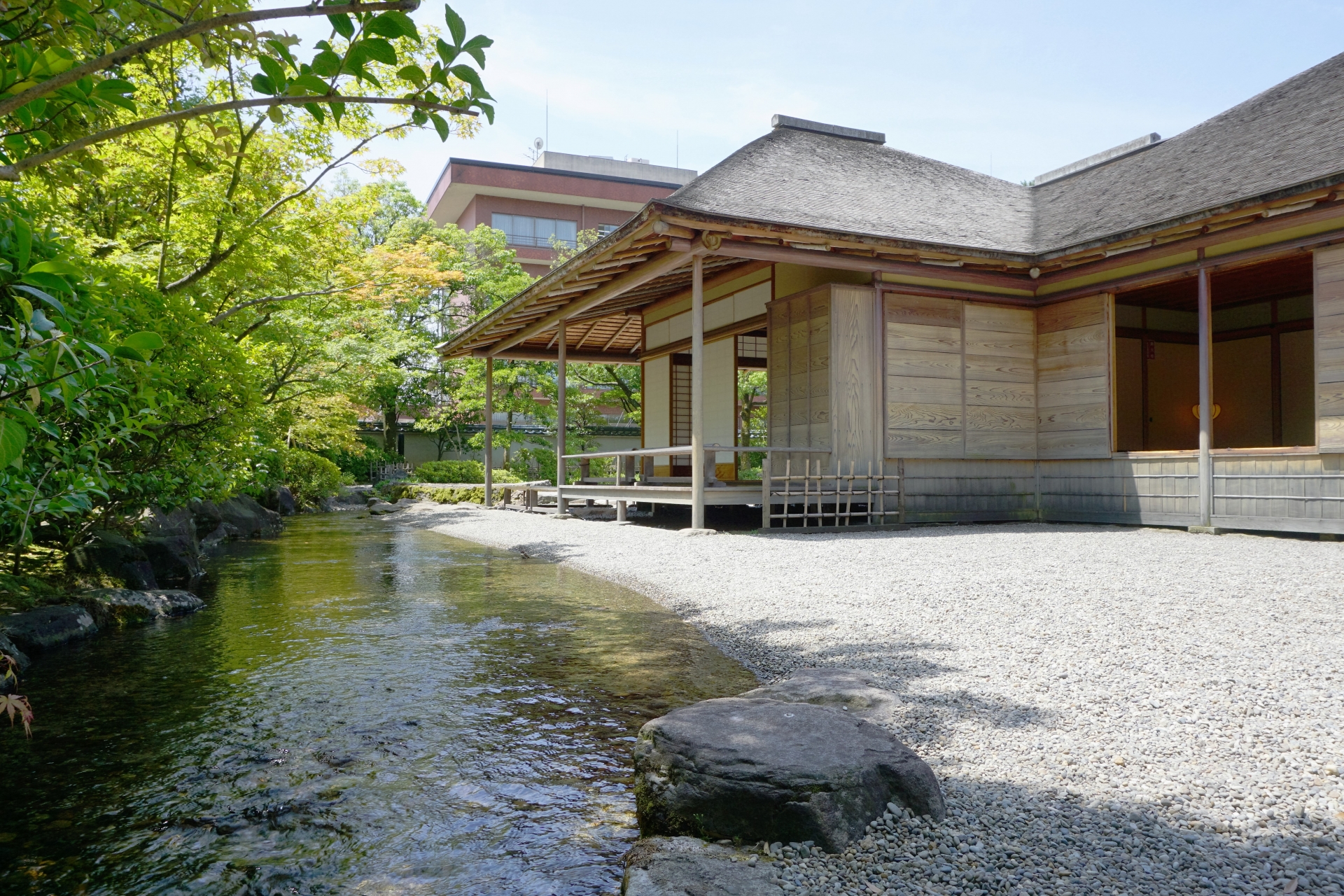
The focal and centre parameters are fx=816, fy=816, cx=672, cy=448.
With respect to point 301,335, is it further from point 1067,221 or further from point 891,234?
point 1067,221

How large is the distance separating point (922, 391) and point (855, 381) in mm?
907

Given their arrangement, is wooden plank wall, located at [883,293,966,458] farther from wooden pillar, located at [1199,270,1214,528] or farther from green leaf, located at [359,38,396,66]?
green leaf, located at [359,38,396,66]

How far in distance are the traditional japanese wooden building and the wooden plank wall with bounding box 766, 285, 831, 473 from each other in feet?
0.12

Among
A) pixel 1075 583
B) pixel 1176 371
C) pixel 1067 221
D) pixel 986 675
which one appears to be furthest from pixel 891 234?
pixel 986 675

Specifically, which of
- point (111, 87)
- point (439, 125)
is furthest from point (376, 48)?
point (111, 87)

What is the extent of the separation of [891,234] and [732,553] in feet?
14.3

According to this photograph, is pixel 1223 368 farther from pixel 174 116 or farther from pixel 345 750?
pixel 174 116

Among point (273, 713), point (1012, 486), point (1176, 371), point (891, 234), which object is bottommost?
point (273, 713)

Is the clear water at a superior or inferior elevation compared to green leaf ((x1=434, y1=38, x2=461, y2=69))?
inferior

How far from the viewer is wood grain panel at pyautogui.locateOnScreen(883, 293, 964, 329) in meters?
9.54

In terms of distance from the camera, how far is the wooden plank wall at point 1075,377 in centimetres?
947

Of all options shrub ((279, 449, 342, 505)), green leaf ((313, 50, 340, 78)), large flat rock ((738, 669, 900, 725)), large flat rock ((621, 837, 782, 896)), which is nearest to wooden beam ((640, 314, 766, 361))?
shrub ((279, 449, 342, 505))

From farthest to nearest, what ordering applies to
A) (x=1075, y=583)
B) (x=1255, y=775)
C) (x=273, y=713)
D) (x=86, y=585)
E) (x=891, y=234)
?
1. (x=891, y=234)
2. (x=86, y=585)
3. (x=1075, y=583)
4. (x=273, y=713)
5. (x=1255, y=775)

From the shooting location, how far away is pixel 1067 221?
10836mm
